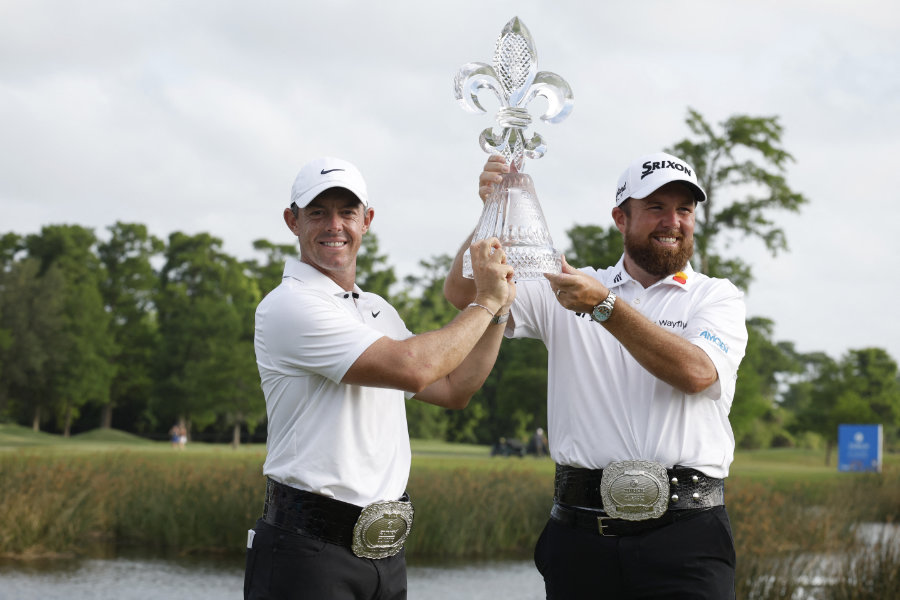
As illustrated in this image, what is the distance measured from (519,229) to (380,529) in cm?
115

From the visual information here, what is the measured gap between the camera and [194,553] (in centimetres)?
1366

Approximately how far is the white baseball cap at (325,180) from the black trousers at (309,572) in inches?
44.8

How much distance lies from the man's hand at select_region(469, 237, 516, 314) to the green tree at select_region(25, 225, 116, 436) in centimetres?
5715

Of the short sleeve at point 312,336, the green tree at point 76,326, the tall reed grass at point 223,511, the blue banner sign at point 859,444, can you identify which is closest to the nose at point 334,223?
the short sleeve at point 312,336

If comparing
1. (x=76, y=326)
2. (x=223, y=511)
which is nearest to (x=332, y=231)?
(x=223, y=511)

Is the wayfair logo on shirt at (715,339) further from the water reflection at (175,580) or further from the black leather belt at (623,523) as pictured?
the water reflection at (175,580)

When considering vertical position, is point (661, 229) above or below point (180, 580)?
above

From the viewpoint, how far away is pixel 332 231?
12.0ft

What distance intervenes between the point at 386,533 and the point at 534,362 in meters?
48.8

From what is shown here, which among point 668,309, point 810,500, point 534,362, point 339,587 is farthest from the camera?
point 534,362

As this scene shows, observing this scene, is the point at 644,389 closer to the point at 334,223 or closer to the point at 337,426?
the point at 337,426

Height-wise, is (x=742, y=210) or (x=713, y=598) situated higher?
(x=742, y=210)

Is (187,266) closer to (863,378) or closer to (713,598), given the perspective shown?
(863,378)

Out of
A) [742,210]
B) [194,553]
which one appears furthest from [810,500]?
[742,210]
